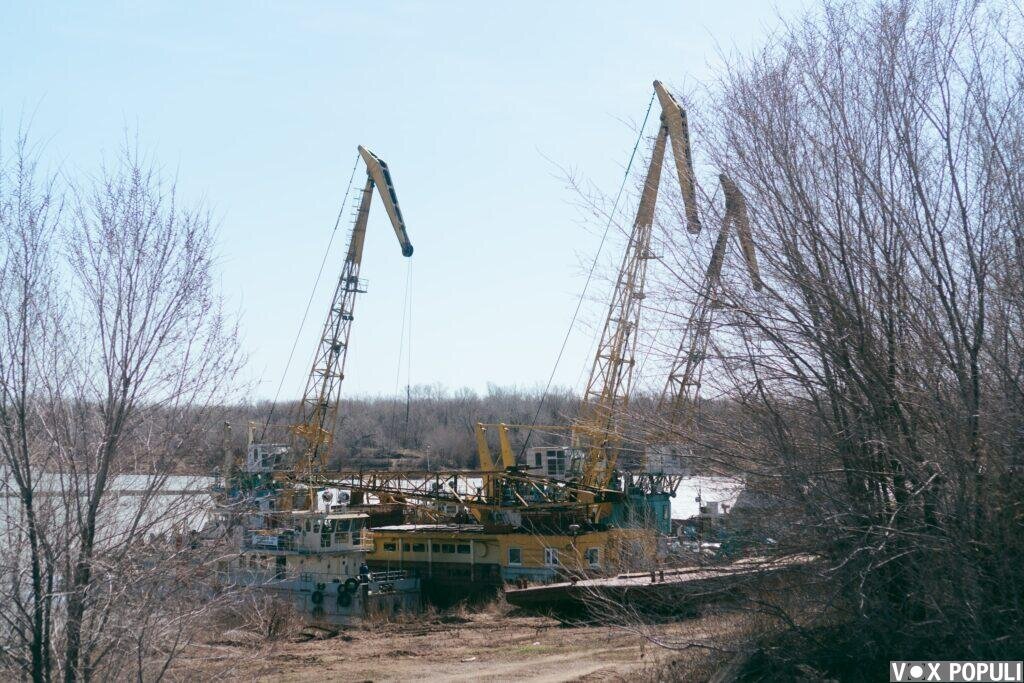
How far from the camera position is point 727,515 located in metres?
9.91

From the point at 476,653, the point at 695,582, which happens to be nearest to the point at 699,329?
the point at 695,582

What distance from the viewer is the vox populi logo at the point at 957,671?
7785 mm

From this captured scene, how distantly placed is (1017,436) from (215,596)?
23.8ft

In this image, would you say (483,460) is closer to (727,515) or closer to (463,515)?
(463,515)

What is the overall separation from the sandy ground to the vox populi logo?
1878 mm

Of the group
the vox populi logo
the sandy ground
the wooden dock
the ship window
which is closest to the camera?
the vox populi logo

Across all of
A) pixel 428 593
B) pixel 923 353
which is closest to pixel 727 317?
pixel 923 353

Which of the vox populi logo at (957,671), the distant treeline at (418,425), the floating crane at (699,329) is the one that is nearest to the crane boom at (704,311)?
the floating crane at (699,329)

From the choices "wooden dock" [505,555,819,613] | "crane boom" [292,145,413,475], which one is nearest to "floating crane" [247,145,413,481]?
"crane boom" [292,145,413,475]

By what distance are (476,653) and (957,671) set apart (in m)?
10.6

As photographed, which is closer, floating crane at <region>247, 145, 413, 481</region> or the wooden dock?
the wooden dock

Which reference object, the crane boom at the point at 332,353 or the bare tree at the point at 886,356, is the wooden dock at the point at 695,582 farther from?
the crane boom at the point at 332,353

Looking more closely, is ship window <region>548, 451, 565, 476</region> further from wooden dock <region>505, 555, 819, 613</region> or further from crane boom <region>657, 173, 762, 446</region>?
crane boom <region>657, 173, 762, 446</region>

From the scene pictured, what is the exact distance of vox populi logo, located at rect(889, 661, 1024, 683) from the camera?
307 inches
